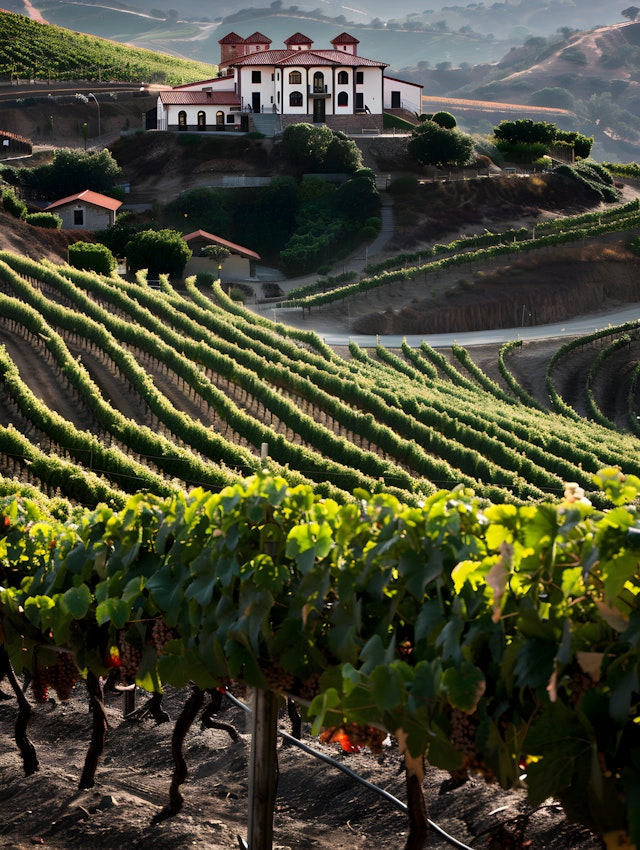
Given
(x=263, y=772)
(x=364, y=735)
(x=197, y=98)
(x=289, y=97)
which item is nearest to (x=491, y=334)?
(x=289, y=97)

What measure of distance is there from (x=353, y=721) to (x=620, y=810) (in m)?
1.71

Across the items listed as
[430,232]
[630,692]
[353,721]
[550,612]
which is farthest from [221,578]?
[430,232]

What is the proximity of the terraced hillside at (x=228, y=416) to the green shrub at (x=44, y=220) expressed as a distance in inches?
888

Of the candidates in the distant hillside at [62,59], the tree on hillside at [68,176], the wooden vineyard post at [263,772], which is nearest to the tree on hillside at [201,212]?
the tree on hillside at [68,176]

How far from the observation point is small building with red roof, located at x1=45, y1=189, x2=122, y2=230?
80.8 metres

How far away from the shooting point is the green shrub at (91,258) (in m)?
64.4

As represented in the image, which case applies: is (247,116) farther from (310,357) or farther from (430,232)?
(310,357)

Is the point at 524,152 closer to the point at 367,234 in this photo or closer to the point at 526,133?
the point at 526,133

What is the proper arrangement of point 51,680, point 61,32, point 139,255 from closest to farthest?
point 51,680, point 139,255, point 61,32

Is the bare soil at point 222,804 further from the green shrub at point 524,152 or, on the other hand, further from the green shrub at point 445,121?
the green shrub at point 524,152

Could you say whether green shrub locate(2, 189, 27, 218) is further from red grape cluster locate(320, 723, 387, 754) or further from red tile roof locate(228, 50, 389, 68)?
red grape cluster locate(320, 723, 387, 754)

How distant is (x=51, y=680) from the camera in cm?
1011

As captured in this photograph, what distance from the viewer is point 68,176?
299 feet

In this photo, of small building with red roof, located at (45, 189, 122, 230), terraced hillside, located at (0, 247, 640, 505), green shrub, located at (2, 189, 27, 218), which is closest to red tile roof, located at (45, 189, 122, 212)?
small building with red roof, located at (45, 189, 122, 230)
